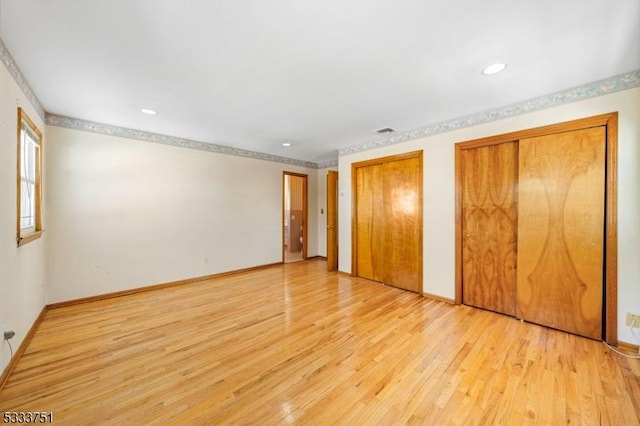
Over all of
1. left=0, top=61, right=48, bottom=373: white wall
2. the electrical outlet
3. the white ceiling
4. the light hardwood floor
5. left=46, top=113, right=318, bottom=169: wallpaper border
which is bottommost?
the light hardwood floor

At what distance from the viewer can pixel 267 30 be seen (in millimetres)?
1615

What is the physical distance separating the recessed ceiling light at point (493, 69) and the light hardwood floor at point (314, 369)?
93.6 inches

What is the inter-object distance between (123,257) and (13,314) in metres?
1.63

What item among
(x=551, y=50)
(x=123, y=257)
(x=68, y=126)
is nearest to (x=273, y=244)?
(x=123, y=257)

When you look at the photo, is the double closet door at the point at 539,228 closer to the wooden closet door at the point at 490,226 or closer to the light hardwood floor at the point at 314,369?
the wooden closet door at the point at 490,226

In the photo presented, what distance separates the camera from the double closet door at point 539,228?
7.70ft

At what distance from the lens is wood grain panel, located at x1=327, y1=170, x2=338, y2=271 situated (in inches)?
197

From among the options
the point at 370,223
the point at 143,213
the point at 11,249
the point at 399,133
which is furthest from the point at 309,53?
the point at 143,213

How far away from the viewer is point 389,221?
13.1ft

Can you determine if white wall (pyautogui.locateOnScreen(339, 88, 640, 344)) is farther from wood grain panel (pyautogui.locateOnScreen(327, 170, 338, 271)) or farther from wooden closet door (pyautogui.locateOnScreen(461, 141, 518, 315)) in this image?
wood grain panel (pyautogui.locateOnScreen(327, 170, 338, 271))

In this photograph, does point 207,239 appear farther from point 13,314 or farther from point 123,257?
point 13,314

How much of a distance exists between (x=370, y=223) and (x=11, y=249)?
399 centimetres

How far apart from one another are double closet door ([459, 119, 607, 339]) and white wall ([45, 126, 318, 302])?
12.1ft

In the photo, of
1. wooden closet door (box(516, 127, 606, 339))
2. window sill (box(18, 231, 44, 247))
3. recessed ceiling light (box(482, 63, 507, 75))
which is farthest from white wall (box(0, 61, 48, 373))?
wooden closet door (box(516, 127, 606, 339))
